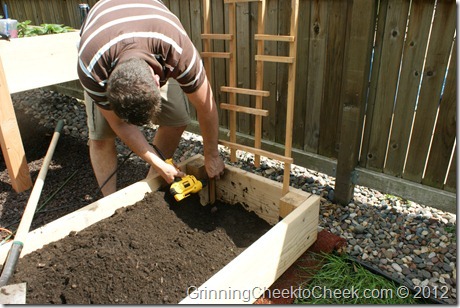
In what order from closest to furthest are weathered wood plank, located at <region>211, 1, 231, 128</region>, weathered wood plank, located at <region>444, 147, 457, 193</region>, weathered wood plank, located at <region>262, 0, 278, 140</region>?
weathered wood plank, located at <region>444, 147, 457, 193</region>, weathered wood plank, located at <region>262, 0, 278, 140</region>, weathered wood plank, located at <region>211, 1, 231, 128</region>

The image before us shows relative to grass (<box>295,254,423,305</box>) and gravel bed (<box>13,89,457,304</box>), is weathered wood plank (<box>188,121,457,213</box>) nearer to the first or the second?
gravel bed (<box>13,89,457,304</box>)

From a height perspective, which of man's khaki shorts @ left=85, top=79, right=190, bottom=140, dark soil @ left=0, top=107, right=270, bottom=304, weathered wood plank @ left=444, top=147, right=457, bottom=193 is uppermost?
man's khaki shorts @ left=85, top=79, right=190, bottom=140

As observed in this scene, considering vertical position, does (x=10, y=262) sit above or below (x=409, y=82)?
below

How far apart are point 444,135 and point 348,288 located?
117 cm

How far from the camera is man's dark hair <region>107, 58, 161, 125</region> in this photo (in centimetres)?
143

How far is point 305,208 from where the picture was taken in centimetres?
191

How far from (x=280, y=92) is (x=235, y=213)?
1.18m

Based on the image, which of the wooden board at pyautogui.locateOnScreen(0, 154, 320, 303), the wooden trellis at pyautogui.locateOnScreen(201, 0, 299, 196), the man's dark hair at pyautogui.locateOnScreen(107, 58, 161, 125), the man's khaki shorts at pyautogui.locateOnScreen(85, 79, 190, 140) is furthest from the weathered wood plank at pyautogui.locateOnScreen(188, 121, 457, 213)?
the man's dark hair at pyautogui.locateOnScreen(107, 58, 161, 125)

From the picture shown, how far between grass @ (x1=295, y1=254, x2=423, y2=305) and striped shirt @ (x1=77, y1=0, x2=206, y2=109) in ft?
4.03

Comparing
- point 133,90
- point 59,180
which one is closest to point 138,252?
point 133,90

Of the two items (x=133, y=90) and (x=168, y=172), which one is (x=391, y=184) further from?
(x=133, y=90)

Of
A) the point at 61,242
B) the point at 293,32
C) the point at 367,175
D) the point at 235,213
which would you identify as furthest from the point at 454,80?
the point at 61,242

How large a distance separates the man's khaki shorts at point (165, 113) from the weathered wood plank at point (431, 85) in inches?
60.3

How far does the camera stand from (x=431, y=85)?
226 centimetres
